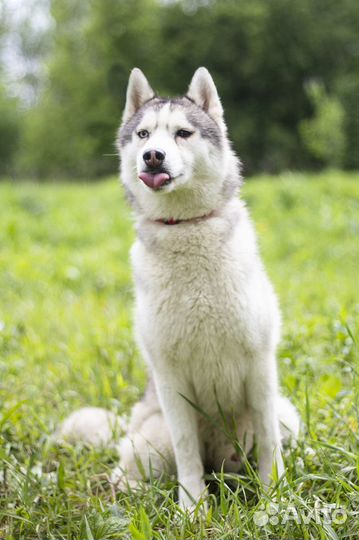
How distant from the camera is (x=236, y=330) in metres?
2.59

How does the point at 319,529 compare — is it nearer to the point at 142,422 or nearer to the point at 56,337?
the point at 142,422

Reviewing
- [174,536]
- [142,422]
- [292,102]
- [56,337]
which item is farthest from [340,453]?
[292,102]

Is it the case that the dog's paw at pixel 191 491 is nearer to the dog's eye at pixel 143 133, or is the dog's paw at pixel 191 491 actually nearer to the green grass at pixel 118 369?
the green grass at pixel 118 369

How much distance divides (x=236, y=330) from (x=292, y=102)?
20984 mm

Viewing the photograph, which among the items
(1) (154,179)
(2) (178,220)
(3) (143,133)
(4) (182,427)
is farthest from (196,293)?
(3) (143,133)

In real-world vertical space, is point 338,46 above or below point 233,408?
above

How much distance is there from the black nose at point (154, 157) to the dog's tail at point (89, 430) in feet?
4.61

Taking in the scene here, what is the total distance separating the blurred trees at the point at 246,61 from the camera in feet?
71.3

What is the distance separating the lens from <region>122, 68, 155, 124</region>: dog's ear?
2.98 metres

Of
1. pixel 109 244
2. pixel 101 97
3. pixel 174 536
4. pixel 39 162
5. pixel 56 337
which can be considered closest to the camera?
pixel 174 536

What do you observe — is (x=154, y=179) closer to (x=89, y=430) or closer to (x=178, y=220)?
(x=178, y=220)

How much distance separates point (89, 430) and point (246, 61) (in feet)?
67.7

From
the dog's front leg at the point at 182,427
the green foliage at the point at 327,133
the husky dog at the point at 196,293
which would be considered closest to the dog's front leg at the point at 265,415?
the husky dog at the point at 196,293

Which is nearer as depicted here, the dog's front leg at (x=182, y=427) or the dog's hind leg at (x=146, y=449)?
the dog's front leg at (x=182, y=427)
